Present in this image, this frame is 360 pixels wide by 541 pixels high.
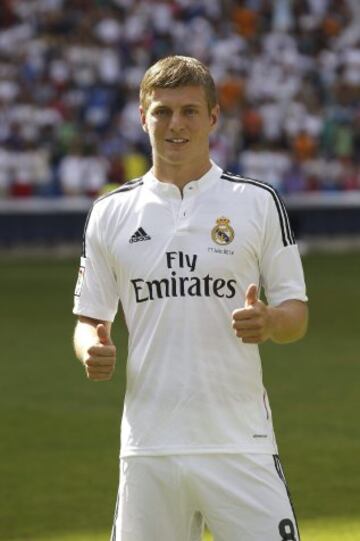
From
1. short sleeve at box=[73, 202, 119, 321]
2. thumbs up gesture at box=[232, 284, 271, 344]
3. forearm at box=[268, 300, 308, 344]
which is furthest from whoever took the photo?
short sleeve at box=[73, 202, 119, 321]

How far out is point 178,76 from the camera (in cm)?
443

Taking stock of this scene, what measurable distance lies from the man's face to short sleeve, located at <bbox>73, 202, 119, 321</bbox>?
1.12 ft

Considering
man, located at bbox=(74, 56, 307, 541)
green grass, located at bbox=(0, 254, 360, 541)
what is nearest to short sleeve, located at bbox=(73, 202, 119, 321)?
man, located at bbox=(74, 56, 307, 541)

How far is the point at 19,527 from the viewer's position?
8016 millimetres

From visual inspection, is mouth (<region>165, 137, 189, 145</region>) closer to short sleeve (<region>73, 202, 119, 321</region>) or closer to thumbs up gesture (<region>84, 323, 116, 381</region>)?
short sleeve (<region>73, 202, 119, 321</region>)

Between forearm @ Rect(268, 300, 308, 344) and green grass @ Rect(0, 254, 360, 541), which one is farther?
Result: green grass @ Rect(0, 254, 360, 541)

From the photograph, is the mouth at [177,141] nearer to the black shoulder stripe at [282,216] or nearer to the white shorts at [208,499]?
the black shoulder stripe at [282,216]

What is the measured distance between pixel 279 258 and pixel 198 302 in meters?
0.31

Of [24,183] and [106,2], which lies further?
[106,2]

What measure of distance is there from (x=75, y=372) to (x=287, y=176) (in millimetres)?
15787

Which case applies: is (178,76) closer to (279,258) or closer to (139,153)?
(279,258)

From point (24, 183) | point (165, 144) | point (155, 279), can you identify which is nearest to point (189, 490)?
point (155, 279)

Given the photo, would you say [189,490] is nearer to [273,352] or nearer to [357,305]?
[273,352]

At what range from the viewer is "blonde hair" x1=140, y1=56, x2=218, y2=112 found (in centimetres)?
444
